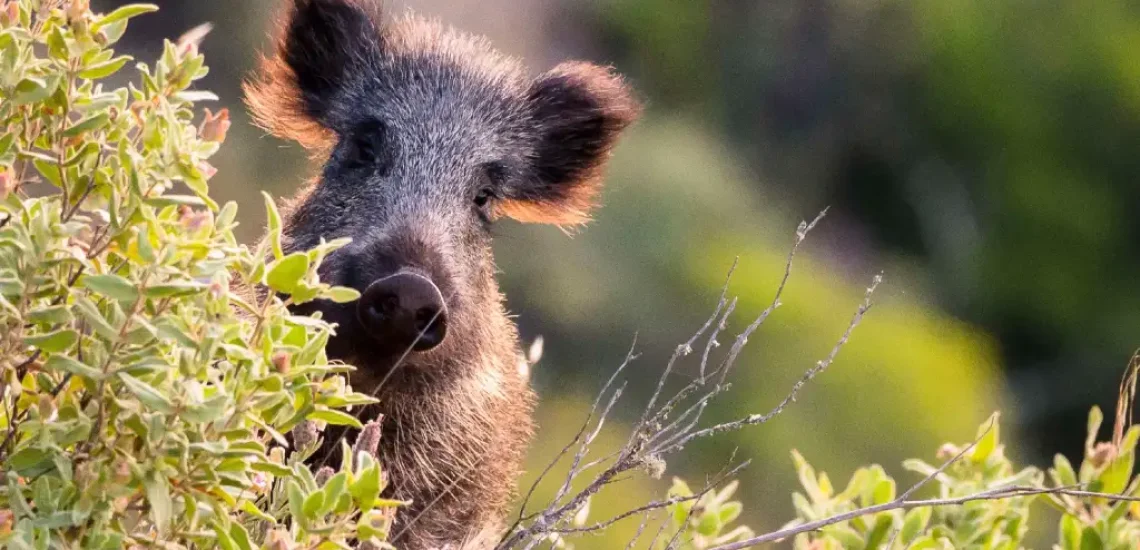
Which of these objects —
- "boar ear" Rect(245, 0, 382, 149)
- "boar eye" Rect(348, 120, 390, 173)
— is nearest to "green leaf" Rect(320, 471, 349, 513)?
"boar eye" Rect(348, 120, 390, 173)

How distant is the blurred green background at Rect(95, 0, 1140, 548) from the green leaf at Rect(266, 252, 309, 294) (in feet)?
22.9

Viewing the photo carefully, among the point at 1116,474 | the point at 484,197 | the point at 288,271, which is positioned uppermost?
the point at 484,197

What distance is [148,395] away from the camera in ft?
4.35

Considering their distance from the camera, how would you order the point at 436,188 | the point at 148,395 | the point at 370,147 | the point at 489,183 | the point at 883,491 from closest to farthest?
the point at 148,395 → the point at 883,491 → the point at 436,188 → the point at 370,147 → the point at 489,183

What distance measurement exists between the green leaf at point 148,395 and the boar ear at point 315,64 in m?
1.97

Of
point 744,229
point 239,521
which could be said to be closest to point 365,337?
point 239,521

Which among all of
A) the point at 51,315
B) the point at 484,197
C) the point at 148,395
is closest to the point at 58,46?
the point at 51,315

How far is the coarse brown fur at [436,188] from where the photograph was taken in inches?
109

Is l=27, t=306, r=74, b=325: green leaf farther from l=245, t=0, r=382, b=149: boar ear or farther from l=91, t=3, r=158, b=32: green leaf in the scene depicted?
l=245, t=0, r=382, b=149: boar ear

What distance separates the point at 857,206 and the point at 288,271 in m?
11.8

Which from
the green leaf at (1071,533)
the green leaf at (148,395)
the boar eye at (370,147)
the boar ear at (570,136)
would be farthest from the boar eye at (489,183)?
the green leaf at (148,395)

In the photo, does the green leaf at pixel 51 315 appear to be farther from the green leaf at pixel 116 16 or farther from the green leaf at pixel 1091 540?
the green leaf at pixel 1091 540

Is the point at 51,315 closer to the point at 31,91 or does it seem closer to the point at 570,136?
the point at 31,91

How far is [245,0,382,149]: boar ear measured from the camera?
331cm
